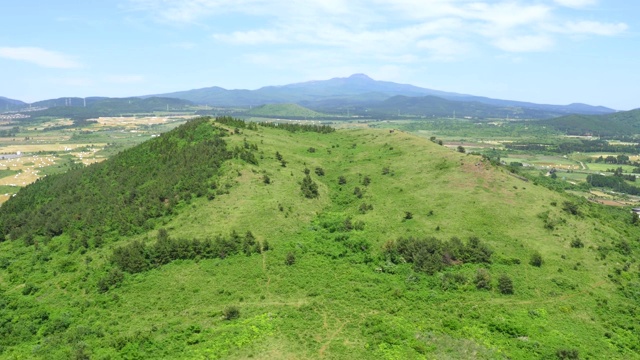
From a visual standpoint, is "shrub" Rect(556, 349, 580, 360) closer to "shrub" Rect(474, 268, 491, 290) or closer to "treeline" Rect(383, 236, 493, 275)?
"shrub" Rect(474, 268, 491, 290)

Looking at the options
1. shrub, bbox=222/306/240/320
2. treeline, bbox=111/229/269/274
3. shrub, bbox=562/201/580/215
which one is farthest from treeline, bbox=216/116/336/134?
shrub, bbox=562/201/580/215

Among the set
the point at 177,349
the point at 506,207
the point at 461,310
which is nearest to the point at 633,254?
the point at 506,207

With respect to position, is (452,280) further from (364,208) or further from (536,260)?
(364,208)

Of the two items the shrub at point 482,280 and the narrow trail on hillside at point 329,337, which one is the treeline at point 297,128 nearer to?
the shrub at point 482,280

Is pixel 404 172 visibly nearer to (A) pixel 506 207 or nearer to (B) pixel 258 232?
(A) pixel 506 207

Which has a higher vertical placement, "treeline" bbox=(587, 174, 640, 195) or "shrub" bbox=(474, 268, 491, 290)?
"shrub" bbox=(474, 268, 491, 290)

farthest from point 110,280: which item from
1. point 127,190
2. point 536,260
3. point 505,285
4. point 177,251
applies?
point 536,260

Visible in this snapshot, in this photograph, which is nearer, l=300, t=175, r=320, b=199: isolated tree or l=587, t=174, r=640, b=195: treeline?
l=300, t=175, r=320, b=199: isolated tree

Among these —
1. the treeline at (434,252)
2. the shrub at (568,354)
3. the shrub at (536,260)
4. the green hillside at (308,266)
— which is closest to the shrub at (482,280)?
the green hillside at (308,266)
